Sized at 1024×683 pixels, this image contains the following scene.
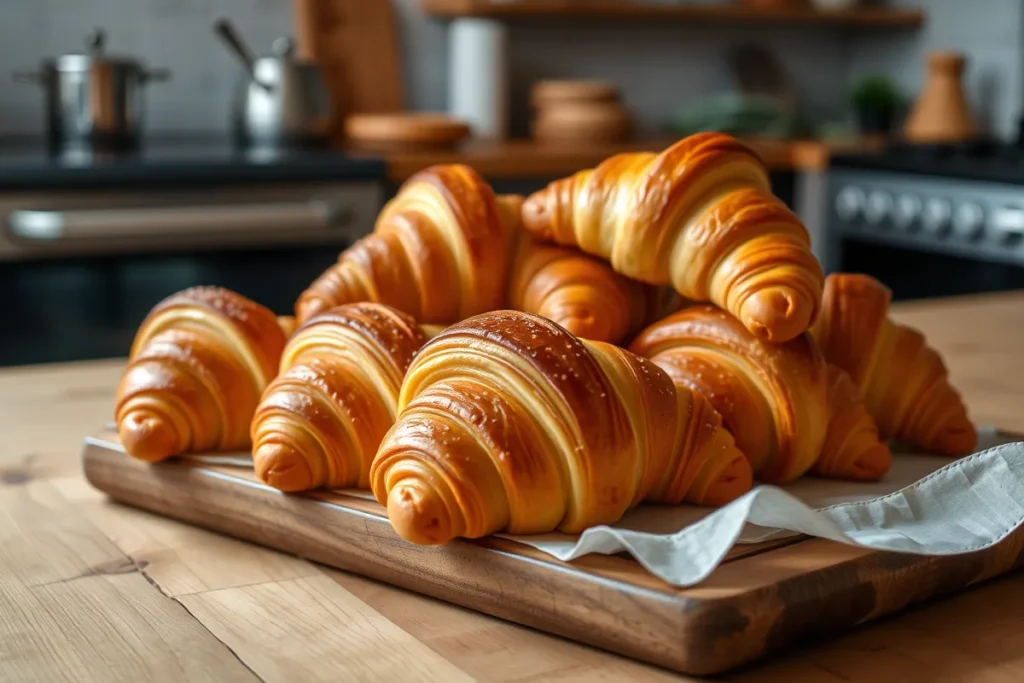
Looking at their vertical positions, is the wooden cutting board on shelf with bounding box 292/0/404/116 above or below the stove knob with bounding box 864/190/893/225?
above

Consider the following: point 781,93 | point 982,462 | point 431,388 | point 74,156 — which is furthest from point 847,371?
point 781,93

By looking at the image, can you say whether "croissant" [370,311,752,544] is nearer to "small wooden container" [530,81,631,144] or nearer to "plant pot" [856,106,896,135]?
"small wooden container" [530,81,631,144]

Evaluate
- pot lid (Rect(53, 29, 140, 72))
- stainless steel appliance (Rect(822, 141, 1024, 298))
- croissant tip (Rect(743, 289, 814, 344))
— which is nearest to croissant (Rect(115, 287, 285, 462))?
croissant tip (Rect(743, 289, 814, 344))

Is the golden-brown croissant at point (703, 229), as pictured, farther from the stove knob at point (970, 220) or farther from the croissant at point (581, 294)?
the stove knob at point (970, 220)

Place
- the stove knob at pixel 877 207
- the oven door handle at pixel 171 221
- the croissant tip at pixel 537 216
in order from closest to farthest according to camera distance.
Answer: the croissant tip at pixel 537 216 → the oven door handle at pixel 171 221 → the stove knob at pixel 877 207

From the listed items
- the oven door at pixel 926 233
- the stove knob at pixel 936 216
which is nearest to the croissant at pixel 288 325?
the oven door at pixel 926 233

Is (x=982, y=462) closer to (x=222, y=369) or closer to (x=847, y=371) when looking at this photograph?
(x=847, y=371)

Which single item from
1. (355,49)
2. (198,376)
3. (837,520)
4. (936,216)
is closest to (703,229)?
(837,520)

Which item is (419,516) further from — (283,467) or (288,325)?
(288,325)
